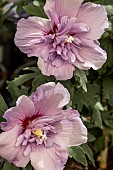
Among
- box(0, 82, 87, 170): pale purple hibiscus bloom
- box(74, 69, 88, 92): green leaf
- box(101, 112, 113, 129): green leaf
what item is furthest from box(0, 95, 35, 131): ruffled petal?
box(101, 112, 113, 129): green leaf

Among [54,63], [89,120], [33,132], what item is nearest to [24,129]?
[33,132]

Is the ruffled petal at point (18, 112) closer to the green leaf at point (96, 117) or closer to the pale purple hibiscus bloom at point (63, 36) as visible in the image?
the pale purple hibiscus bloom at point (63, 36)

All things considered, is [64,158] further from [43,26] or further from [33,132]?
[43,26]

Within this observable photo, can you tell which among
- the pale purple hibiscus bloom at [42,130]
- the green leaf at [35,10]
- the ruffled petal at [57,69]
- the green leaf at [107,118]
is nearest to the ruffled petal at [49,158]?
the pale purple hibiscus bloom at [42,130]

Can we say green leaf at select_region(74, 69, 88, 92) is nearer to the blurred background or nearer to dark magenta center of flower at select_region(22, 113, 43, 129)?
the blurred background

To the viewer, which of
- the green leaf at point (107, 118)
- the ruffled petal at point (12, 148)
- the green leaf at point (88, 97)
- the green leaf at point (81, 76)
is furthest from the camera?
the green leaf at point (107, 118)

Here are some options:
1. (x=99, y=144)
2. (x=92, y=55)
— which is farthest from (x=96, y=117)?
(x=92, y=55)

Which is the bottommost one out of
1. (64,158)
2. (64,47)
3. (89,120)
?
(89,120)
